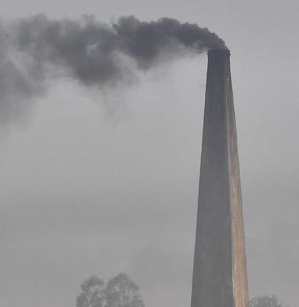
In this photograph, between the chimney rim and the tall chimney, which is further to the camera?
the chimney rim

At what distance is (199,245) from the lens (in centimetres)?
5219

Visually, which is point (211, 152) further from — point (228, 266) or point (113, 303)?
point (113, 303)

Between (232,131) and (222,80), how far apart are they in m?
1.74

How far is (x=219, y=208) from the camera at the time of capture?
5181 centimetres

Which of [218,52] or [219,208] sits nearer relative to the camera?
[219,208]

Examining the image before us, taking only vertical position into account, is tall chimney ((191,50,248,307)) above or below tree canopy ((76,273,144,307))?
below

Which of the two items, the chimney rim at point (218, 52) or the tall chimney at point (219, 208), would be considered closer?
the tall chimney at point (219, 208)

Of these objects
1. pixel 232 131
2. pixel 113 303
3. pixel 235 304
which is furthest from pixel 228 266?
pixel 113 303

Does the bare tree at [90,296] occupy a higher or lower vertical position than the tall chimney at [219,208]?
higher

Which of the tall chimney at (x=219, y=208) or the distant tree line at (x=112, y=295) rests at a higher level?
the distant tree line at (x=112, y=295)

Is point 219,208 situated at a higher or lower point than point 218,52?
lower

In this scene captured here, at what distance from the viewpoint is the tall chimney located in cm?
5162

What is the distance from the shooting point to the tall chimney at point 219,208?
51.6 m

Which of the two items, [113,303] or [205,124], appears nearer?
[205,124]
